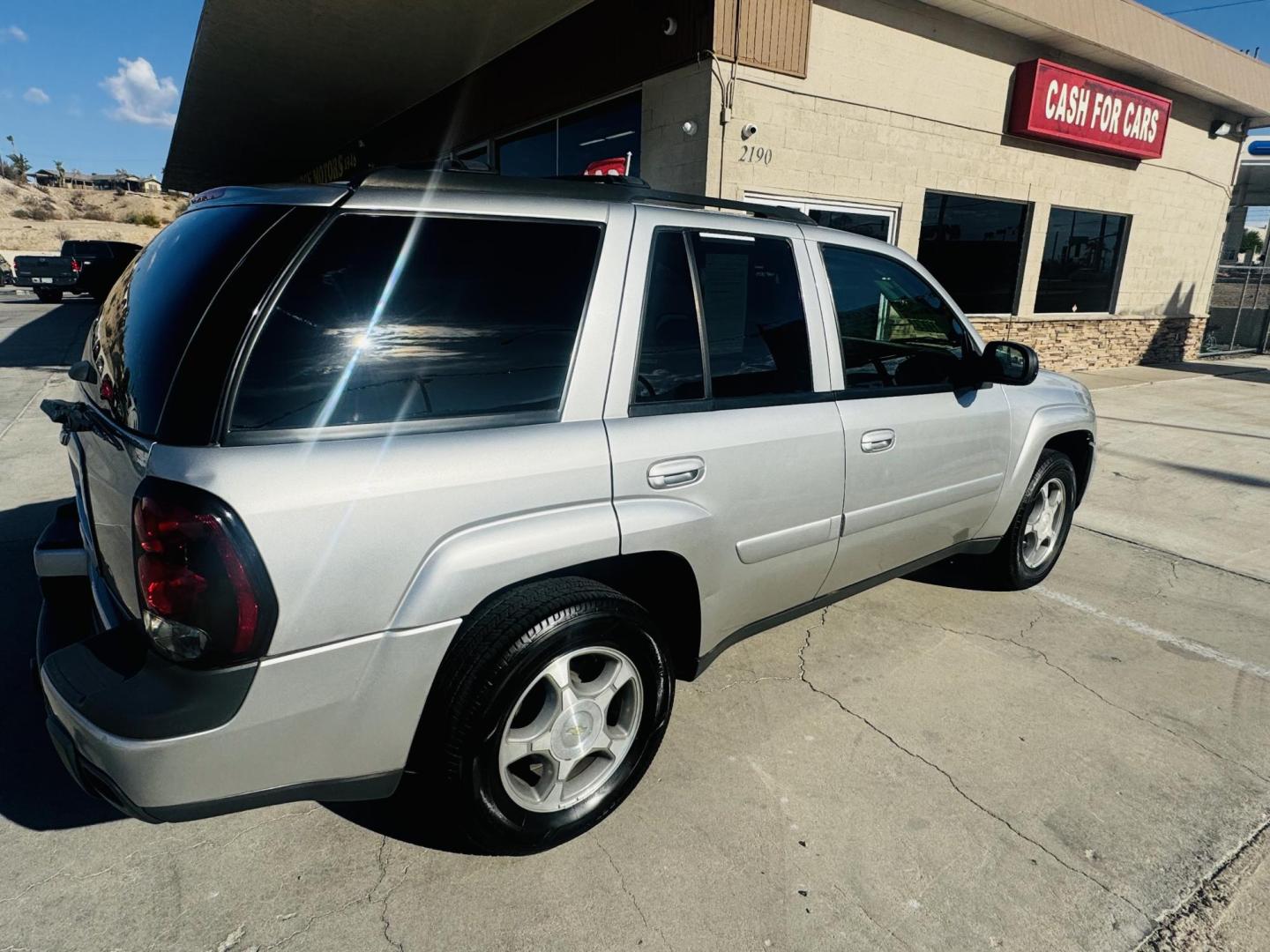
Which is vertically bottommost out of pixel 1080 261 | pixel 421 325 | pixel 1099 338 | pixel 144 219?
pixel 1099 338

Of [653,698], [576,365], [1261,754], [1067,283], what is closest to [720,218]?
[576,365]

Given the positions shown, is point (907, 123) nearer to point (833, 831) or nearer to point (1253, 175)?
point (833, 831)

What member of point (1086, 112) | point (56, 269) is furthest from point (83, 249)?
point (1086, 112)

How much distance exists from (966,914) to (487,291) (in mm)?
2162

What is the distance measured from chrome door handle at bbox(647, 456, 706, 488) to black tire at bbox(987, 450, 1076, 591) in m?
2.34

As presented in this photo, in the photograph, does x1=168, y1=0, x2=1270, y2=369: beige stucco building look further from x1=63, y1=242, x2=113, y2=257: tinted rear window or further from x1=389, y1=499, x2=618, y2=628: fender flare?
x1=63, y1=242, x2=113, y2=257: tinted rear window

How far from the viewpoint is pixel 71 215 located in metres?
68.1

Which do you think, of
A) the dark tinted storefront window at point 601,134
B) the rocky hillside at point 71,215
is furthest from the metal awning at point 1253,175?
the rocky hillside at point 71,215

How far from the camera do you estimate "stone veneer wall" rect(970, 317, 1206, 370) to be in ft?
36.7

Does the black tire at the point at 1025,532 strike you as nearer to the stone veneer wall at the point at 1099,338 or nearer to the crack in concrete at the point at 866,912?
the crack in concrete at the point at 866,912

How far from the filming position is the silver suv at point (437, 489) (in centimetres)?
163

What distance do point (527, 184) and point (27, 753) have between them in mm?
→ 2577

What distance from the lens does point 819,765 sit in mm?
2652

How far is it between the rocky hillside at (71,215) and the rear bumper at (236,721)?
5871cm
